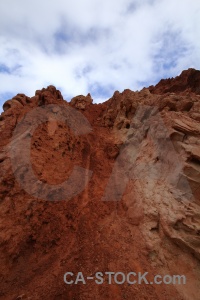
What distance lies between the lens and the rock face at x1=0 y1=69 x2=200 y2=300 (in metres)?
6.00

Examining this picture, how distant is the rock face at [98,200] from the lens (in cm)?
600

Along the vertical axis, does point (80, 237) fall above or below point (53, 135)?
below

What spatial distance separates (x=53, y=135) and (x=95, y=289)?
6194mm

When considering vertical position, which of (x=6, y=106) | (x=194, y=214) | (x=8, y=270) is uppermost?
(x=6, y=106)

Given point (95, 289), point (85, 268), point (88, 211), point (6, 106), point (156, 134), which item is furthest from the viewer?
point (6, 106)

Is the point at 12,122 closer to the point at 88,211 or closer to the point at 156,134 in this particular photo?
the point at 88,211

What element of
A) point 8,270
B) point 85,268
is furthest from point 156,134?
point 8,270

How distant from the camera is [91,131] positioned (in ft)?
38.6

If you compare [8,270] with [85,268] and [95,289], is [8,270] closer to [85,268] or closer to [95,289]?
[85,268]

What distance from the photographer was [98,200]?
8.33m

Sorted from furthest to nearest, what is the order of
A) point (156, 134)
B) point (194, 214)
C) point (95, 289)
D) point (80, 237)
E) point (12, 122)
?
point (12, 122) < point (156, 134) < point (80, 237) < point (194, 214) < point (95, 289)

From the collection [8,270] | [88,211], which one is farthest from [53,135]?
[8,270]

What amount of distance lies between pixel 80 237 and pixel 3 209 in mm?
2720

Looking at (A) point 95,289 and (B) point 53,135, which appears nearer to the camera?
(A) point 95,289
